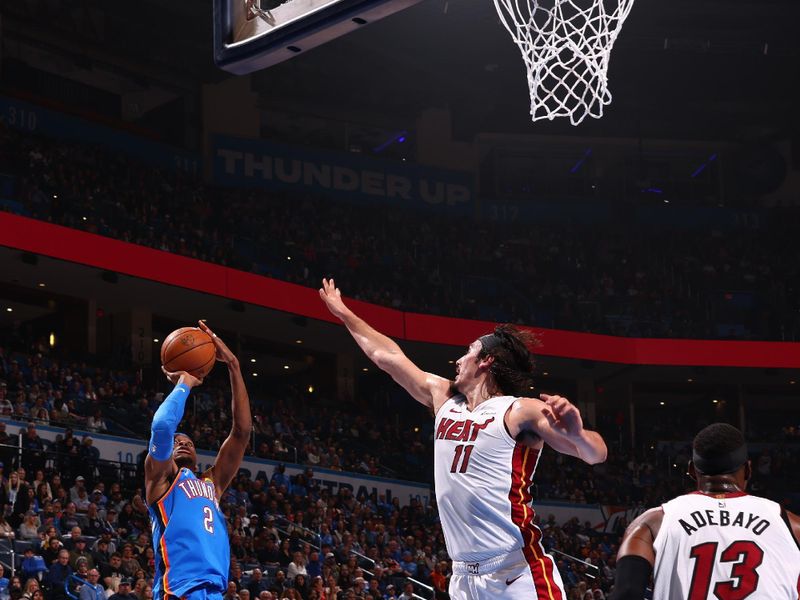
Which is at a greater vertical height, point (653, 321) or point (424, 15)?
point (424, 15)

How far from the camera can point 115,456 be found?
19.1m

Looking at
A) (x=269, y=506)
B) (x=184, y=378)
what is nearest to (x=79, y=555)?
(x=269, y=506)

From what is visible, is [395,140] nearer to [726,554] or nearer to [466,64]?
[466,64]

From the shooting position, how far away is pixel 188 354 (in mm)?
6195

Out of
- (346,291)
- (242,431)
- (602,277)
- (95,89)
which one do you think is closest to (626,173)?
(602,277)

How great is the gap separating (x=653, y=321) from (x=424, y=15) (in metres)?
9.57

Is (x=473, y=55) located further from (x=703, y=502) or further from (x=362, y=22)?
(x=703, y=502)

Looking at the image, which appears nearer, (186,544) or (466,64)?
(186,544)

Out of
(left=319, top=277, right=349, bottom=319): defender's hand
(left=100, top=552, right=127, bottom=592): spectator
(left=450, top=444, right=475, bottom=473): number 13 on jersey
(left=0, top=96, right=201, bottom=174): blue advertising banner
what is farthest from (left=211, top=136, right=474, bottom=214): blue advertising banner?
(left=450, top=444, right=475, bottom=473): number 13 on jersey

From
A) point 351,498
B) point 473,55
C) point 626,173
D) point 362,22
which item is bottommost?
point 351,498

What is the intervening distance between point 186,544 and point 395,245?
24697 mm

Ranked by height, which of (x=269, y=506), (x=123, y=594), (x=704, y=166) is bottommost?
(x=123, y=594)

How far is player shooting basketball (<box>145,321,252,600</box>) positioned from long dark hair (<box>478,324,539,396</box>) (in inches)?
59.0

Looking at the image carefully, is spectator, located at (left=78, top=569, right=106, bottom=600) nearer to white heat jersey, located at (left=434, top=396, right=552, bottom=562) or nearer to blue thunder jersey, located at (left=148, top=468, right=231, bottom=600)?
blue thunder jersey, located at (left=148, top=468, right=231, bottom=600)
